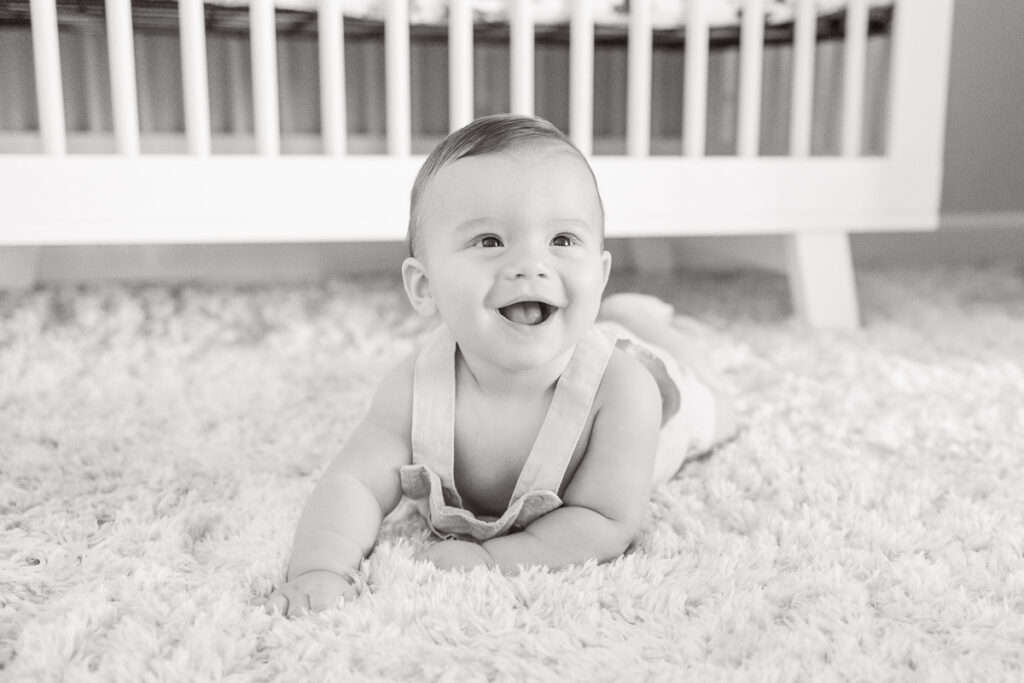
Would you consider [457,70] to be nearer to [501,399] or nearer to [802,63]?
[802,63]

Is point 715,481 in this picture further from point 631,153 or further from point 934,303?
point 934,303

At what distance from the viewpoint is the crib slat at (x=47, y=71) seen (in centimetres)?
109

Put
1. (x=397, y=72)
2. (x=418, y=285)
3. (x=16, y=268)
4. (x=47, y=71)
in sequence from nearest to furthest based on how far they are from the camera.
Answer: (x=418, y=285)
(x=47, y=71)
(x=397, y=72)
(x=16, y=268)

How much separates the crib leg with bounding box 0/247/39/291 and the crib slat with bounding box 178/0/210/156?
0.64 metres

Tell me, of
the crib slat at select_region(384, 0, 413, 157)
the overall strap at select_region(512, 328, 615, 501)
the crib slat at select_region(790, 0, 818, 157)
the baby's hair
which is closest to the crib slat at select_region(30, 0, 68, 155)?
the crib slat at select_region(384, 0, 413, 157)

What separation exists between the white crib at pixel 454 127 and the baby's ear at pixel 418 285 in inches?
23.9

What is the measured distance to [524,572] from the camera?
1.95 feet

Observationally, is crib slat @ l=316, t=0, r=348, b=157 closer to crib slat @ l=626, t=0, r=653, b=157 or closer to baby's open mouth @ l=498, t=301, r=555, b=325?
crib slat @ l=626, t=0, r=653, b=157

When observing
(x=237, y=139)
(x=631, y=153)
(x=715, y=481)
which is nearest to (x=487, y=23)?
(x=631, y=153)

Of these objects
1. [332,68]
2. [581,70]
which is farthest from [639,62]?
[332,68]

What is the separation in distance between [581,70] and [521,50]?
85 mm

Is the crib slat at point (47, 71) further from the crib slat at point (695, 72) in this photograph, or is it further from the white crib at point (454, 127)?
the crib slat at point (695, 72)

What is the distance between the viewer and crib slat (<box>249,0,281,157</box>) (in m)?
1.15

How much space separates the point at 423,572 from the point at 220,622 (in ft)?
0.41
